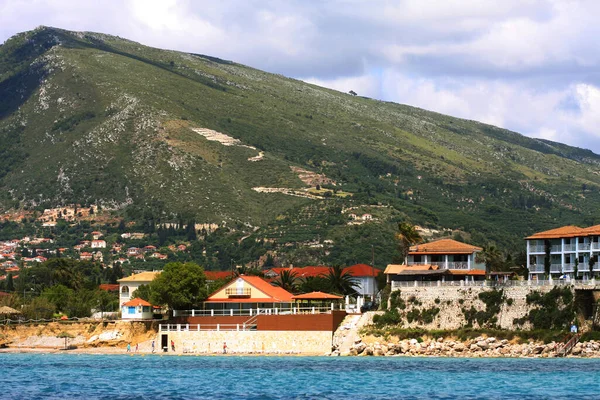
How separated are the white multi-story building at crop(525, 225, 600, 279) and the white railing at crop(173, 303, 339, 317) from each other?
1818 cm

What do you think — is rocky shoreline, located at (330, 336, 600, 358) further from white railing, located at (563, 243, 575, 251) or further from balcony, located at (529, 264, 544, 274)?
white railing, located at (563, 243, 575, 251)

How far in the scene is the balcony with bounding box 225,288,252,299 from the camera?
9819 cm

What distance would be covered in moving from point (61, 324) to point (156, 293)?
9587 millimetres

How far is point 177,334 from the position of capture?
3573 inches

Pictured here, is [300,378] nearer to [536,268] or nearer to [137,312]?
[137,312]

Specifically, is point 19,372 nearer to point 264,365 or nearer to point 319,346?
point 264,365

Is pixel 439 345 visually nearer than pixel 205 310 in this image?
Yes

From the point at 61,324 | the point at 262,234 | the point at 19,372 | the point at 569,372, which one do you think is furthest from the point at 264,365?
the point at 262,234

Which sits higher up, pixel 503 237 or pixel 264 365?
pixel 503 237

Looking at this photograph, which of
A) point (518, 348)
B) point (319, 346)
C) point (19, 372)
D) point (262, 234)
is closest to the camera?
point (19, 372)

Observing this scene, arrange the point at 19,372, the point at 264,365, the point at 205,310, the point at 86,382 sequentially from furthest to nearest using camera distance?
the point at 205,310 → the point at 264,365 → the point at 19,372 → the point at 86,382

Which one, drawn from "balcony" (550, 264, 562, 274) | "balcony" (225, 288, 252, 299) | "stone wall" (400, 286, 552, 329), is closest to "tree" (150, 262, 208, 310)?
"balcony" (225, 288, 252, 299)

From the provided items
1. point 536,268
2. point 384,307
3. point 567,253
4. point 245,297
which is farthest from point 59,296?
point 567,253

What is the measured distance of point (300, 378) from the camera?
6400 cm
